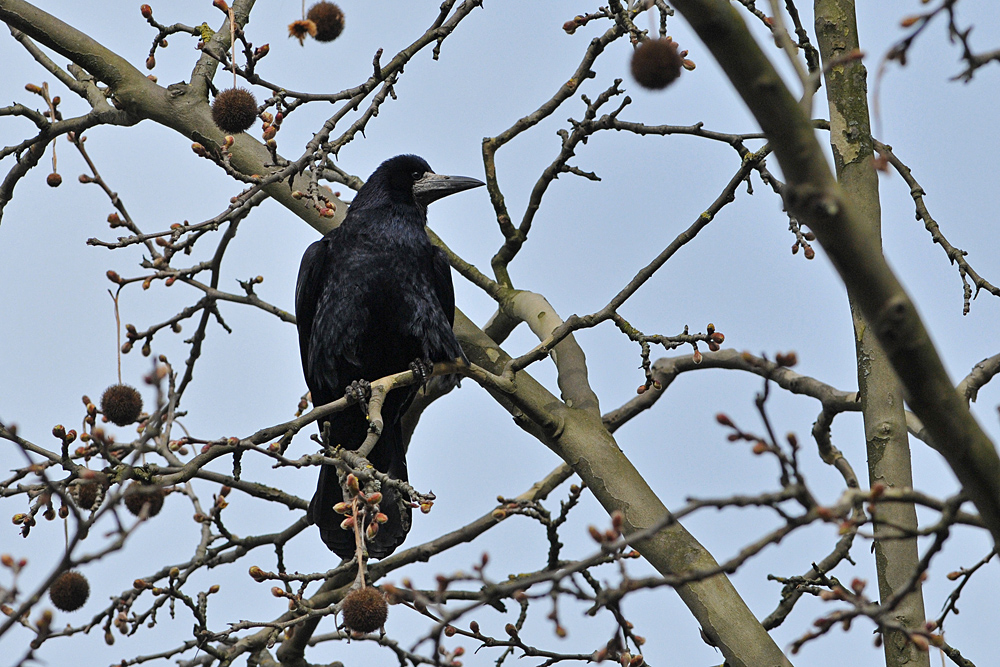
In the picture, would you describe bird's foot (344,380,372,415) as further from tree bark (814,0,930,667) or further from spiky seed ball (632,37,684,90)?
tree bark (814,0,930,667)

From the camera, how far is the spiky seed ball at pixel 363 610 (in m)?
2.73

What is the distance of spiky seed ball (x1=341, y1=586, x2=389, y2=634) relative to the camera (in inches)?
107

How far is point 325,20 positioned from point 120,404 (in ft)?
4.58

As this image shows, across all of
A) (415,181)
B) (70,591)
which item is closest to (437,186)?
(415,181)

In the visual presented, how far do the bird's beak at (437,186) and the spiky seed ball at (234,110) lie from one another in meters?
2.51

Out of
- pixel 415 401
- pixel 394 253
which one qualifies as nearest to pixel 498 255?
pixel 394 253

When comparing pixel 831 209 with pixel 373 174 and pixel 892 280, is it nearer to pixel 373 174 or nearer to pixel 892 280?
pixel 892 280

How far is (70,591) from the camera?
3.08 m

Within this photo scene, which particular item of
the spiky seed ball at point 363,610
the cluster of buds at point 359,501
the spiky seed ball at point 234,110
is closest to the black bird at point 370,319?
the spiky seed ball at point 234,110

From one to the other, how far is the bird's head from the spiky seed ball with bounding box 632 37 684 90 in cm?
358

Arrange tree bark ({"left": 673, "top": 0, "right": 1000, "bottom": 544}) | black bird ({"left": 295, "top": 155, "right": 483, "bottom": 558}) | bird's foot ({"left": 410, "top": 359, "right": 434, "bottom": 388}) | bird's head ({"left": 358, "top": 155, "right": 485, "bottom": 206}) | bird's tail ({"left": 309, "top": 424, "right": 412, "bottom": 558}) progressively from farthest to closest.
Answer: bird's head ({"left": 358, "top": 155, "right": 485, "bottom": 206}) < black bird ({"left": 295, "top": 155, "right": 483, "bottom": 558}) < bird's tail ({"left": 309, "top": 424, "right": 412, "bottom": 558}) < bird's foot ({"left": 410, "top": 359, "right": 434, "bottom": 388}) < tree bark ({"left": 673, "top": 0, "right": 1000, "bottom": 544})

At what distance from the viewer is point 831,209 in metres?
1.72

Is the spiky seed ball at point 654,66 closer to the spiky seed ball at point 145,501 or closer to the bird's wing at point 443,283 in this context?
the spiky seed ball at point 145,501

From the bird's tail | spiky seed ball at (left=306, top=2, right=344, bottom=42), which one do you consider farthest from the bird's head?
spiky seed ball at (left=306, top=2, right=344, bottom=42)
